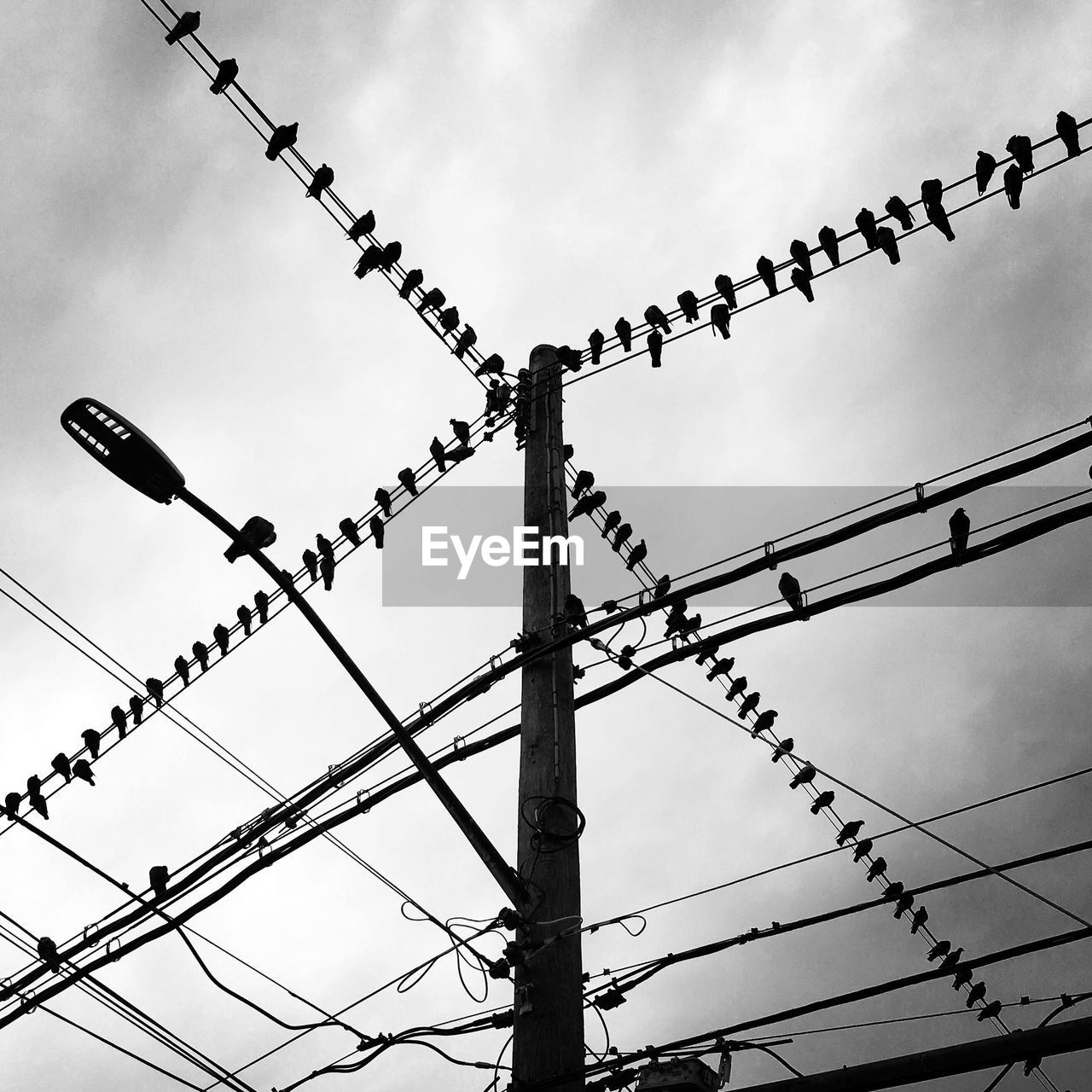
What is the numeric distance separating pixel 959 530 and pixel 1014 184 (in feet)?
7.60

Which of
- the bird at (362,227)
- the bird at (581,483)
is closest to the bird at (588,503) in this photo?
the bird at (581,483)

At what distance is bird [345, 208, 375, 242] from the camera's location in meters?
8.31

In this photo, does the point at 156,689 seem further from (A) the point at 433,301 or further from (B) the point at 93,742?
(A) the point at 433,301

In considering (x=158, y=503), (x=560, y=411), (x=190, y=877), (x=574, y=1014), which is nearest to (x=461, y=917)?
(x=574, y=1014)

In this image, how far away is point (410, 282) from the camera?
8.51 m

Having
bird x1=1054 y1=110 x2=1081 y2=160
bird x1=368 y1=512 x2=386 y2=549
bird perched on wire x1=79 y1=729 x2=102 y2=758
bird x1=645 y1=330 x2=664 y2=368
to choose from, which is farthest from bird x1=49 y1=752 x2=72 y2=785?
bird x1=1054 y1=110 x2=1081 y2=160

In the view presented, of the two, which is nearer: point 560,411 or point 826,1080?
point 826,1080

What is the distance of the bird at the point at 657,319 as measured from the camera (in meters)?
8.09

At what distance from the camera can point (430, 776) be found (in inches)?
217

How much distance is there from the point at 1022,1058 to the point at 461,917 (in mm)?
3140

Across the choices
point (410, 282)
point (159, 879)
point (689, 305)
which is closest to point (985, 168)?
point (689, 305)

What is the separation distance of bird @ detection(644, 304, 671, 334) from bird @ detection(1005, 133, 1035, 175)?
2505 mm

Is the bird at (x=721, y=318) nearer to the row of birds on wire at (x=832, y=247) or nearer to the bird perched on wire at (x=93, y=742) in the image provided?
the row of birds on wire at (x=832, y=247)

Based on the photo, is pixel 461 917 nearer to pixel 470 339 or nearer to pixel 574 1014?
pixel 574 1014
